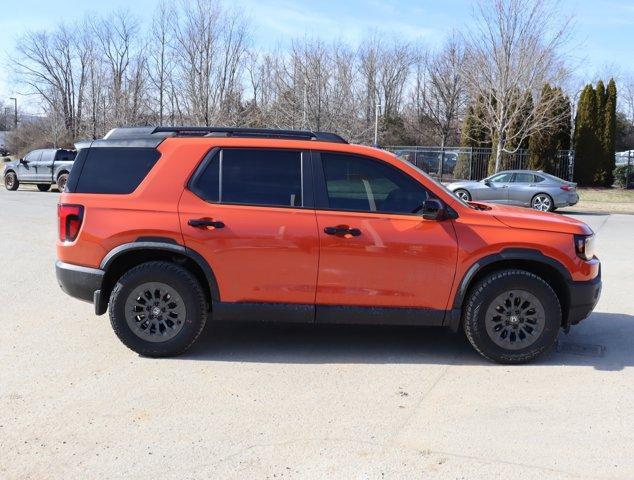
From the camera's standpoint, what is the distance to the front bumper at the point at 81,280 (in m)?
5.09

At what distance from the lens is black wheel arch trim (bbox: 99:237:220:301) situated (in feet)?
16.4

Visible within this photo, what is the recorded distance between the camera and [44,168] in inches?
1000

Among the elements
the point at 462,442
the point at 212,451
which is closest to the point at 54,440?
the point at 212,451

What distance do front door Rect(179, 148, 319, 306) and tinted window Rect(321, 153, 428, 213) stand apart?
226 mm

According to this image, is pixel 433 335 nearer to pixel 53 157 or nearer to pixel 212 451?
pixel 212 451

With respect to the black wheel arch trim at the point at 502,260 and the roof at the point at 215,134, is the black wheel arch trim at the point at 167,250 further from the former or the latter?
the black wheel arch trim at the point at 502,260

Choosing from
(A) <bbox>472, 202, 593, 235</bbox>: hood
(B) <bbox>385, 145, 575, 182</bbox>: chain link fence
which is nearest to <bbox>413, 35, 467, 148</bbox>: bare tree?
(B) <bbox>385, 145, 575, 182</bbox>: chain link fence

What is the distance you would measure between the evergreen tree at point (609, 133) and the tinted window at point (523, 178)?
1175 cm

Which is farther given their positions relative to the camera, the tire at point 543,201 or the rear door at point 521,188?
the rear door at point 521,188

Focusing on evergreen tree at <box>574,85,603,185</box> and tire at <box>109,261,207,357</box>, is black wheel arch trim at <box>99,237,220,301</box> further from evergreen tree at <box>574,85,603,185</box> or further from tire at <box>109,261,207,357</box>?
evergreen tree at <box>574,85,603,185</box>

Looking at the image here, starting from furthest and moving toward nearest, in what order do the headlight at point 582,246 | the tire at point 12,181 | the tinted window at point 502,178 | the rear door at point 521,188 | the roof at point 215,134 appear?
the tire at point 12,181, the tinted window at point 502,178, the rear door at point 521,188, the roof at point 215,134, the headlight at point 582,246

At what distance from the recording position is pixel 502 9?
84.4 feet

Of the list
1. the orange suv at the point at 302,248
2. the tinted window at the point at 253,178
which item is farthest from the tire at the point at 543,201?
the tinted window at the point at 253,178

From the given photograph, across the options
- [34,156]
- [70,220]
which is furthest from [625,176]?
[70,220]
